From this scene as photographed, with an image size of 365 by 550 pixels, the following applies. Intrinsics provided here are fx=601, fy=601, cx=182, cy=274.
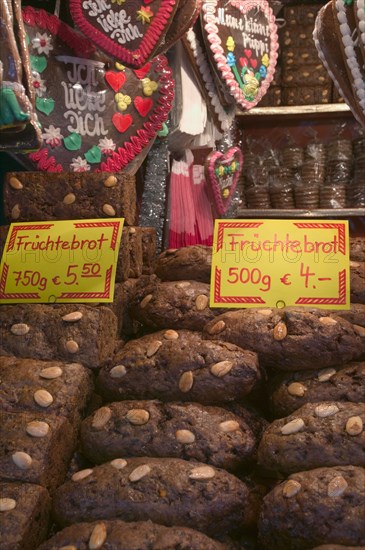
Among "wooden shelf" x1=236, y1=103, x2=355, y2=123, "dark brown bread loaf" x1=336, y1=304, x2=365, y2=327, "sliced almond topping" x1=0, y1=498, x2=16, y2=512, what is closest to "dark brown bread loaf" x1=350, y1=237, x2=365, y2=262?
"dark brown bread loaf" x1=336, y1=304, x2=365, y2=327

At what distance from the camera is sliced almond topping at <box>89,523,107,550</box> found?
126 centimetres

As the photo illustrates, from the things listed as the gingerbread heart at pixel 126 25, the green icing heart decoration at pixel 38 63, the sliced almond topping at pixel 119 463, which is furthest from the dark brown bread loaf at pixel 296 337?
the green icing heart decoration at pixel 38 63

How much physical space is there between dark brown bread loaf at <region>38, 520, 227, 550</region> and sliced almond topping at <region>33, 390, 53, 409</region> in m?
0.37

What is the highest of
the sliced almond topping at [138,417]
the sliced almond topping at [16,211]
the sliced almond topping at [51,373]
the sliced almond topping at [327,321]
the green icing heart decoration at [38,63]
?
the green icing heart decoration at [38,63]

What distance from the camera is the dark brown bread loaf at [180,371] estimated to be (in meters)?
1.56

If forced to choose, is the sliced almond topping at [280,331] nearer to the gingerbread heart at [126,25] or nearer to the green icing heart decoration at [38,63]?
the gingerbread heart at [126,25]

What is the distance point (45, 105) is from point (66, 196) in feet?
1.64

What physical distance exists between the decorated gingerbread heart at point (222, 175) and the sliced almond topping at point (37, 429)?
5.48 feet

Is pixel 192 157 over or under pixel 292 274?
over

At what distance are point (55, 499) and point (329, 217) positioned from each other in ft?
10.8

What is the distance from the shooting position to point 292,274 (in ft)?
5.92

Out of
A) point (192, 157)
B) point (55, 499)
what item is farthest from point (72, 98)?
point (55, 499)

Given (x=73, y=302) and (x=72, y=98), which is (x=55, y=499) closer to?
(x=73, y=302)

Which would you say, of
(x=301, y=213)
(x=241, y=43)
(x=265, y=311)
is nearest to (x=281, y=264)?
(x=265, y=311)
